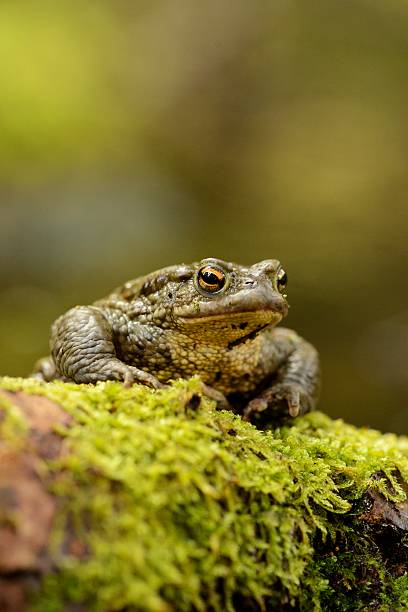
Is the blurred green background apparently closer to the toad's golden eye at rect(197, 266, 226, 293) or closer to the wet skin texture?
the wet skin texture

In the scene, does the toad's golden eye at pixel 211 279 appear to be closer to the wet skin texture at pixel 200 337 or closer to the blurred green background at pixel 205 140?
the wet skin texture at pixel 200 337

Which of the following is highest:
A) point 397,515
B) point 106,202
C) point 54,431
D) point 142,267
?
point 106,202

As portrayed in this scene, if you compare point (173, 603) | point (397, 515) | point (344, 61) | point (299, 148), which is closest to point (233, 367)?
point (397, 515)

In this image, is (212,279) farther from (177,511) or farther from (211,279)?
(177,511)

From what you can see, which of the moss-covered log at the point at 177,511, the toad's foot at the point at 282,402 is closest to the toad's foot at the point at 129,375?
the moss-covered log at the point at 177,511

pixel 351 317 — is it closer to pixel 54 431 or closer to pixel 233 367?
pixel 233 367
